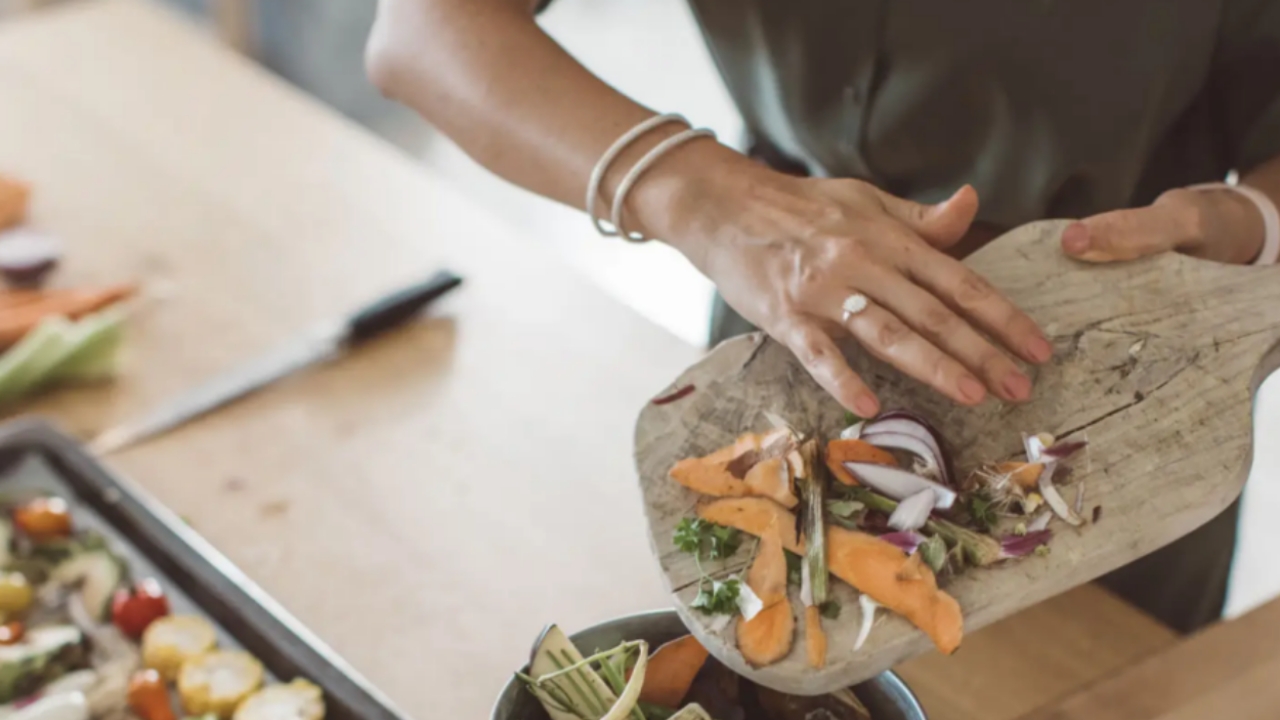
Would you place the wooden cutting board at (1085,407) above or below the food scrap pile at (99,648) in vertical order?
above

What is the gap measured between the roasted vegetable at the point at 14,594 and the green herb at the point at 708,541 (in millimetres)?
559

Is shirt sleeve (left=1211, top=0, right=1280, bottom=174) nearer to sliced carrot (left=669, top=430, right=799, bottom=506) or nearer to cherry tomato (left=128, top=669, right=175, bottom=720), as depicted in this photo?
sliced carrot (left=669, top=430, right=799, bottom=506)

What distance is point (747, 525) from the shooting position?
83 centimetres

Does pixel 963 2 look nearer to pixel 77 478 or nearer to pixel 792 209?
pixel 792 209

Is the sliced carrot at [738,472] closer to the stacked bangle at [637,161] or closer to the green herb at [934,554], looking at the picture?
the green herb at [934,554]

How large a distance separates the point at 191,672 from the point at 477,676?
21cm

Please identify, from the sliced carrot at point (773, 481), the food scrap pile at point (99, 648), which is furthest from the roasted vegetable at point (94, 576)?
the sliced carrot at point (773, 481)

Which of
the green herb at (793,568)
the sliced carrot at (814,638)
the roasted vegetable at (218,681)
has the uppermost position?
the green herb at (793,568)

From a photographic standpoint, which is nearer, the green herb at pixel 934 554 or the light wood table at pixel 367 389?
the green herb at pixel 934 554

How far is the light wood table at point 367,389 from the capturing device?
3.45 ft

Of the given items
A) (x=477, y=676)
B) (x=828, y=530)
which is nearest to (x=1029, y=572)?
(x=828, y=530)

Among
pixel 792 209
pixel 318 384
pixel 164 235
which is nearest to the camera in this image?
pixel 792 209

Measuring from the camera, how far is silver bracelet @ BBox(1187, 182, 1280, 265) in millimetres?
1053

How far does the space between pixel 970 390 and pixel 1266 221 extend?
14.7 inches
